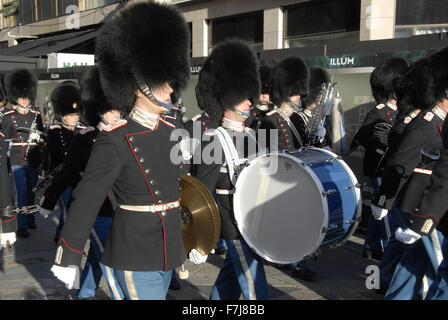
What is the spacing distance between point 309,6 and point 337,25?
4.13ft

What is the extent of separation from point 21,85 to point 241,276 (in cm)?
593

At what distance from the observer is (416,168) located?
3.48m

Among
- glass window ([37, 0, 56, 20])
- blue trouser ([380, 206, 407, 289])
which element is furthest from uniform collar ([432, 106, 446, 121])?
glass window ([37, 0, 56, 20])

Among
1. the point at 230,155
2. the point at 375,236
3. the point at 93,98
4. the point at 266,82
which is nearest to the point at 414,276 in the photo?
the point at 230,155

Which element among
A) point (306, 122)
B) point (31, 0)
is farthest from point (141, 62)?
point (31, 0)

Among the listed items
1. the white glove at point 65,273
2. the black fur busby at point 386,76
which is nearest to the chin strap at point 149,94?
the white glove at point 65,273

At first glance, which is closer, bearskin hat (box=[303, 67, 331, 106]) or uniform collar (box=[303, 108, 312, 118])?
uniform collar (box=[303, 108, 312, 118])

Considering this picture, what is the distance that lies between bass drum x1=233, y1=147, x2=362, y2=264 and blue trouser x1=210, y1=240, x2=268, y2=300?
0.08m

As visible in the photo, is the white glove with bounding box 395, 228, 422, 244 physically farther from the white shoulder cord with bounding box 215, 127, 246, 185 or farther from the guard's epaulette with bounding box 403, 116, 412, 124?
the guard's epaulette with bounding box 403, 116, 412, 124

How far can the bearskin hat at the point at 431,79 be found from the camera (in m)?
3.64

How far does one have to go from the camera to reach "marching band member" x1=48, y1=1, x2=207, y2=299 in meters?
2.47

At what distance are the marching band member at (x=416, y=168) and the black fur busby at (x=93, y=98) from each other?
7.92 feet

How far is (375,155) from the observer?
552 cm

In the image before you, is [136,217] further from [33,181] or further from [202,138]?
[33,181]
